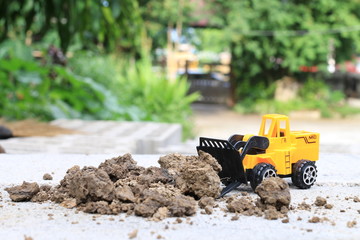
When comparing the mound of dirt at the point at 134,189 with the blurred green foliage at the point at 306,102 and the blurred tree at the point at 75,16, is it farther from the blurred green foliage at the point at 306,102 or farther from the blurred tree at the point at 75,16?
the blurred green foliage at the point at 306,102

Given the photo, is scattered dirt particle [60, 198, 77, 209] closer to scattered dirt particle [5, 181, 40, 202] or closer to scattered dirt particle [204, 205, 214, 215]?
scattered dirt particle [5, 181, 40, 202]

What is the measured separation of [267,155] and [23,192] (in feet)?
3.70

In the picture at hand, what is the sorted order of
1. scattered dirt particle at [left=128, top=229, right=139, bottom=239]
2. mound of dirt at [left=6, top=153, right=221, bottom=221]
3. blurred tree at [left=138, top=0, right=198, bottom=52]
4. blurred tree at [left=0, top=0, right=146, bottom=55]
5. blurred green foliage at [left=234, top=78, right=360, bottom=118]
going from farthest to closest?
blurred green foliage at [left=234, top=78, right=360, bottom=118], blurred tree at [left=138, top=0, right=198, bottom=52], blurred tree at [left=0, top=0, right=146, bottom=55], mound of dirt at [left=6, top=153, right=221, bottom=221], scattered dirt particle at [left=128, top=229, right=139, bottom=239]

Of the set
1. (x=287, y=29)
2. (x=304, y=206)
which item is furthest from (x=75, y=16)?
(x=287, y=29)

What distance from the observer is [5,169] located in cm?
337

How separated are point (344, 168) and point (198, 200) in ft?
4.51

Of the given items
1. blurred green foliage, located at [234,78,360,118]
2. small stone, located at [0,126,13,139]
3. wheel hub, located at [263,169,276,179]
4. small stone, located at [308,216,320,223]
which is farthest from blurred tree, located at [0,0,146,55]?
blurred green foliage, located at [234,78,360,118]

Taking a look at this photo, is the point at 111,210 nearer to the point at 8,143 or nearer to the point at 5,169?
the point at 5,169

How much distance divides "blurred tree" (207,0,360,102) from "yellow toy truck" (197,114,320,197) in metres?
13.1

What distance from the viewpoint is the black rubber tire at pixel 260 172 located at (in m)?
2.71

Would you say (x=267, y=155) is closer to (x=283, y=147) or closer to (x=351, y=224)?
(x=283, y=147)

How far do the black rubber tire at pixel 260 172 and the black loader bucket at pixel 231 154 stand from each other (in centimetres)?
4

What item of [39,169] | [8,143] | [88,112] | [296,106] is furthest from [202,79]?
[39,169]

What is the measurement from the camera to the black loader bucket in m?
2.70
